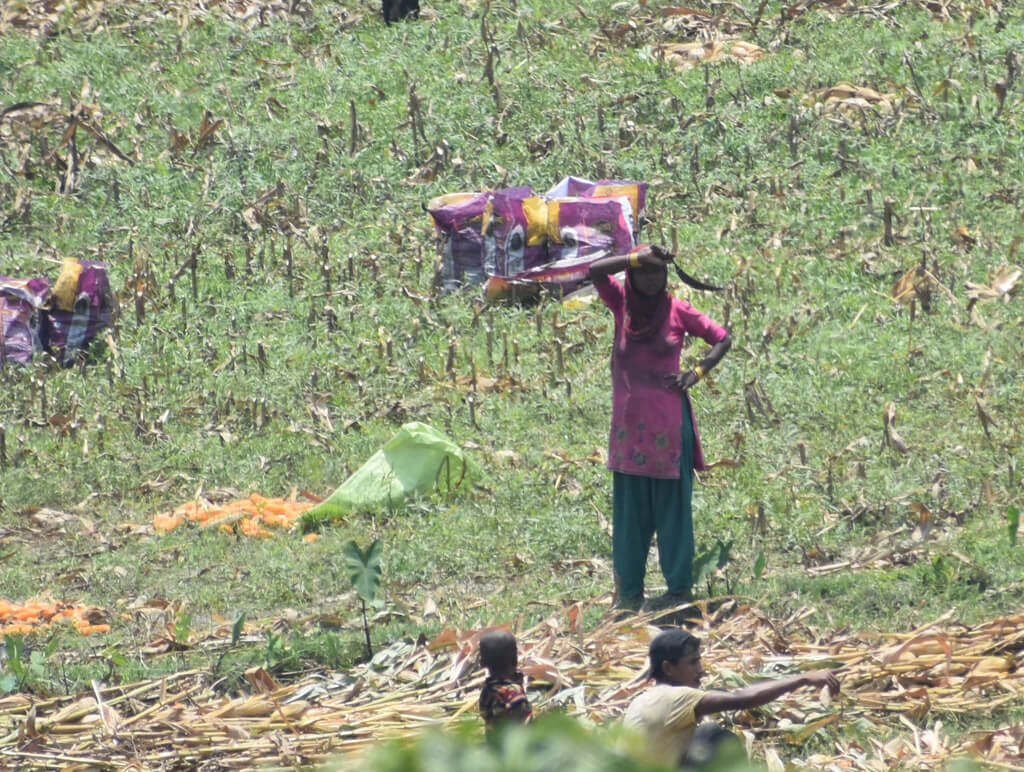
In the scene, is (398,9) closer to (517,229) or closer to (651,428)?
(517,229)

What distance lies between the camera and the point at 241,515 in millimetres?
8906

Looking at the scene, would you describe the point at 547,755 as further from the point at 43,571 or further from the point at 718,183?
the point at 718,183

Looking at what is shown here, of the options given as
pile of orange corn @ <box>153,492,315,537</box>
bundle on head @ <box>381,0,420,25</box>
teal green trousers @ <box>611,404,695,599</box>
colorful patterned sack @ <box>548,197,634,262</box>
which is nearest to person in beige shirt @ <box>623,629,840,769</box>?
teal green trousers @ <box>611,404,695,599</box>

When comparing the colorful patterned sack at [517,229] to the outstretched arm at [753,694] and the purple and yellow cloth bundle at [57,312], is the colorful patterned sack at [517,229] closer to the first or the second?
the purple and yellow cloth bundle at [57,312]

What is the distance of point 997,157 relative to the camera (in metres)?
12.5

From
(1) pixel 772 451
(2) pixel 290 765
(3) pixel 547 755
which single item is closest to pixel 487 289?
(1) pixel 772 451

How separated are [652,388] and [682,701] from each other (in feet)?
8.65

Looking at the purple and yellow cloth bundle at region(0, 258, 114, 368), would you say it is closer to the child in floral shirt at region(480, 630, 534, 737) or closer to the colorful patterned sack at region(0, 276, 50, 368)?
the colorful patterned sack at region(0, 276, 50, 368)

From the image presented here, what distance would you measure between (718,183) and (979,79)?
8.57 ft

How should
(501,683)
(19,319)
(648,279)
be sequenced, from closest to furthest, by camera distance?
(501,683) < (648,279) < (19,319)

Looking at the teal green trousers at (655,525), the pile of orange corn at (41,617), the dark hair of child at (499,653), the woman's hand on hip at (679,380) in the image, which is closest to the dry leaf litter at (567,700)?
the dark hair of child at (499,653)

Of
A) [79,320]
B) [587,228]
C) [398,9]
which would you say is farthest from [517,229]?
[398,9]

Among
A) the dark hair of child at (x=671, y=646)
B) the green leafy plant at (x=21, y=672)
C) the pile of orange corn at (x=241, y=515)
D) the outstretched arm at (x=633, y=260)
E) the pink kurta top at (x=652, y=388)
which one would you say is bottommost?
the pile of orange corn at (x=241, y=515)

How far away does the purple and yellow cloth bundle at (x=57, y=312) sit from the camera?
11219mm
